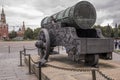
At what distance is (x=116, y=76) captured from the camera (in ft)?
19.7

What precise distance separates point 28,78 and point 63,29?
2.22 meters

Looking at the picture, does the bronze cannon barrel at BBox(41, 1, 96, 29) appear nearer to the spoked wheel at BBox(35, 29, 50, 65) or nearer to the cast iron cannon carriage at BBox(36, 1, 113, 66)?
the cast iron cannon carriage at BBox(36, 1, 113, 66)

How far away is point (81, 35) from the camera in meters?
9.23

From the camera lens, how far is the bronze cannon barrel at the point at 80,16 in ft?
27.0

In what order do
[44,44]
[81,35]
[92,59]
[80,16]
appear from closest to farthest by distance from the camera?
1. [92,59]
2. [80,16]
3. [81,35]
4. [44,44]

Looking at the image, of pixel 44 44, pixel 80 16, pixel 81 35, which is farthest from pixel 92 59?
pixel 44 44

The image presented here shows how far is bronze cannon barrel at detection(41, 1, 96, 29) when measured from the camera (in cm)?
822

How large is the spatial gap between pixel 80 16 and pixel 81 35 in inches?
43.1

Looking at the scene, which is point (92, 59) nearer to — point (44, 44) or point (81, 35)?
point (81, 35)

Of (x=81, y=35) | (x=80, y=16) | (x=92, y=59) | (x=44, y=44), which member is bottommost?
(x=92, y=59)

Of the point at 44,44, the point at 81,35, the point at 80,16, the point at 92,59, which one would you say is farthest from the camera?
the point at 44,44

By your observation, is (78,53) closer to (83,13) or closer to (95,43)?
(95,43)

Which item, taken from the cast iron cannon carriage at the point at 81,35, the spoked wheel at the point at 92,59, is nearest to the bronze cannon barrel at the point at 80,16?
the cast iron cannon carriage at the point at 81,35

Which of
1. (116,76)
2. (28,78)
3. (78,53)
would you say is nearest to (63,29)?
(78,53)
